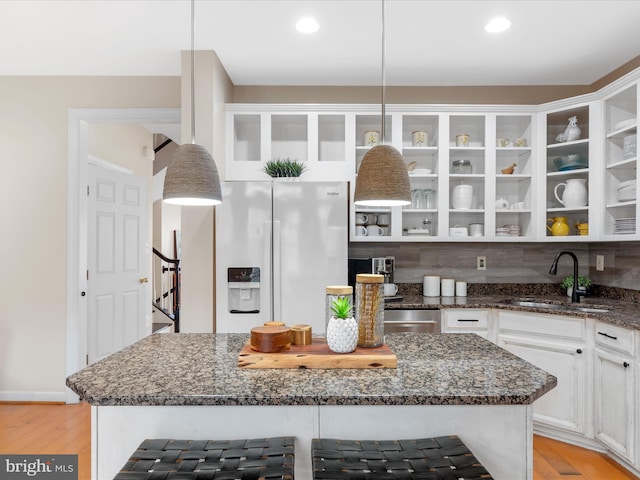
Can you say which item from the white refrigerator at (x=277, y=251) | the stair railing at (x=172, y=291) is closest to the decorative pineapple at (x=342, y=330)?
the white refrigerator at (x=277, y=251)

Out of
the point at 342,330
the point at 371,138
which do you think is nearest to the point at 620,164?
the point at 371,138

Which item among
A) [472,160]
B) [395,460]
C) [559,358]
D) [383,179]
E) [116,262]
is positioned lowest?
[559,358]

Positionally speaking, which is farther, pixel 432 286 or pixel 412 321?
pixel 432 286

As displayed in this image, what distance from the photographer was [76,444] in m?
2.90

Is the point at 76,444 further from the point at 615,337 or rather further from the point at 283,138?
the point at 615,337

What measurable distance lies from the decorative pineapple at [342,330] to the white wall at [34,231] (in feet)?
9.16

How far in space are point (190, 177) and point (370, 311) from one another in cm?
86

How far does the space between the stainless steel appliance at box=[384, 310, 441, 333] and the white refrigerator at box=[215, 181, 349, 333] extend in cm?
46

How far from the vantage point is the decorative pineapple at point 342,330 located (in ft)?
5.24

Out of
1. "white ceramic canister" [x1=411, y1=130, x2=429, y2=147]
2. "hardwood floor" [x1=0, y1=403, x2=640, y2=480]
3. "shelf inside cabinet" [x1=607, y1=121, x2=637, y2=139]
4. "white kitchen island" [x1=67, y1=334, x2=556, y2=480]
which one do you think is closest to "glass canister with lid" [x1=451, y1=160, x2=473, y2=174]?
"white ceramic canister" [x1=411, y1=130, x2=429, y2=147]

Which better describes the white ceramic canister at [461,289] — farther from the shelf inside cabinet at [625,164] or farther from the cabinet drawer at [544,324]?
the shelf inside cabinet at [625,164]

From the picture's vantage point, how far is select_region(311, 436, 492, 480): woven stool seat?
117 cm

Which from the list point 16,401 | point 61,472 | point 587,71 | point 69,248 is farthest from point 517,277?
point 16,401

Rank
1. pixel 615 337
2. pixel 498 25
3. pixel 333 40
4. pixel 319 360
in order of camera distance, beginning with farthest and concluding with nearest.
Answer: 1. pixel 333 40
2. pixel 498 25
3. pixel 615 337
4. pixel 319 360
